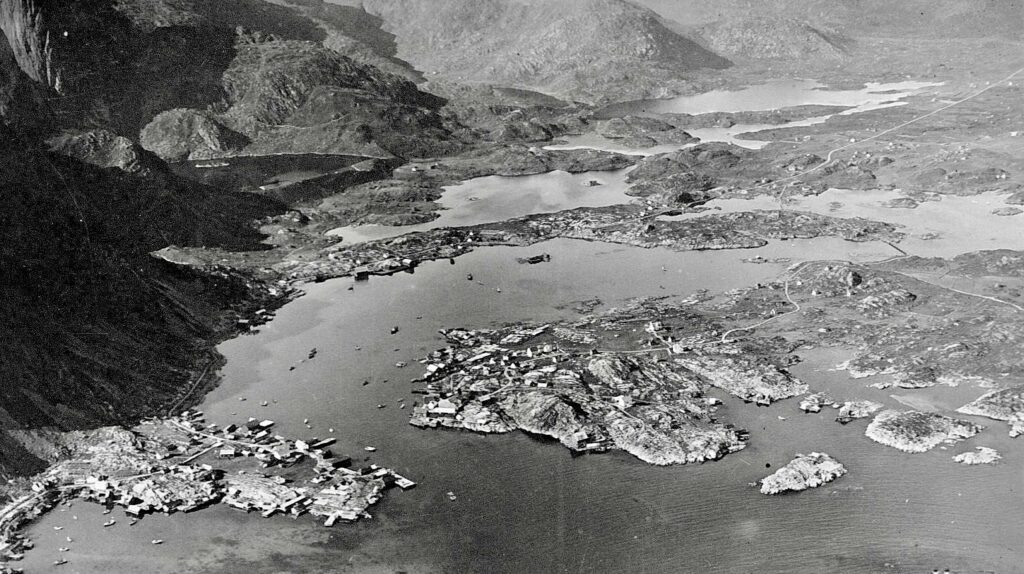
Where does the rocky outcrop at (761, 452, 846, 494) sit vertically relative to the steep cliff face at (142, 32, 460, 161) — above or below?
below

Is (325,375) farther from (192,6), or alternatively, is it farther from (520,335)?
(192,6)

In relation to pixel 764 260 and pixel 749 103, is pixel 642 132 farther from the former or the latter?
pixel 764 260

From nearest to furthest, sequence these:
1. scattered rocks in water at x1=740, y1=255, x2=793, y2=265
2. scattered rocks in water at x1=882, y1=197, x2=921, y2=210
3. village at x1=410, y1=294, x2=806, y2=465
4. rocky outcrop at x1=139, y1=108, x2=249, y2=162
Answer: village at x1=410, y1=294, x2=806, y2=465 → scattered rocks in water at x1=740, y1=255, x2=793, y2=265 → scattered rocks in water at x1=882, y1=197, x2=921, y2=210 → rocky outcrop at x1=139, y1=108, x2=249, y2=162

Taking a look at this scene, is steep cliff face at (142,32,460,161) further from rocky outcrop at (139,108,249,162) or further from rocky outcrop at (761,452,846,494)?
Answer: rocky outcrop at (761,452,846,494)

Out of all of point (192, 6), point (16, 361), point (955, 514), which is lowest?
point (955, 514)

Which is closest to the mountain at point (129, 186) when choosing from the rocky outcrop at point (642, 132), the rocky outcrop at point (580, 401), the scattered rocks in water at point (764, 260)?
the rocky outcrop at point (580, 401)

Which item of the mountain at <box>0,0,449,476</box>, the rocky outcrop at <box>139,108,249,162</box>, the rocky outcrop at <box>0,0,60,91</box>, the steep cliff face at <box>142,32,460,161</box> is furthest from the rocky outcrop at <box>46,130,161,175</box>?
the rocky outcrop at <box>139,108,249,162</box>

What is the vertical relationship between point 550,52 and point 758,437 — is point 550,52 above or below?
above

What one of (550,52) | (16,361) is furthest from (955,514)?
(550,52)
